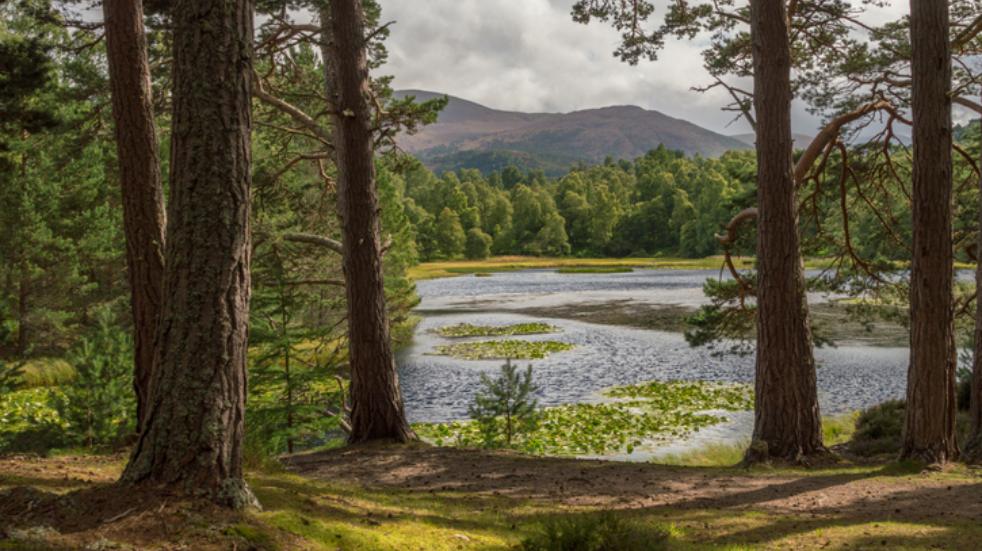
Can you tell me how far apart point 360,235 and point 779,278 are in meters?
4.97

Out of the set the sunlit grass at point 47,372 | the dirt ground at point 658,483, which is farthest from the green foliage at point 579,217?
the dirt ground at point 658,483

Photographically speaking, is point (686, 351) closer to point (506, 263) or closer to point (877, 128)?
point (877, 128)

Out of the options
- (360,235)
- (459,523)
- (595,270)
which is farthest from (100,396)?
(595,270)

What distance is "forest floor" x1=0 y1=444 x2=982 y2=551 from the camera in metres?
3.29

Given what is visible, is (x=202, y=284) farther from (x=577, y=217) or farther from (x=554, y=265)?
(x=577, y=217)

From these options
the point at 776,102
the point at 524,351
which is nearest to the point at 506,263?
the point at 524,351

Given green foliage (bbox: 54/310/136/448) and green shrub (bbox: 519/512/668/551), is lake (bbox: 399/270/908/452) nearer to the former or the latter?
green foliage (bbox: 54/310/136/448)

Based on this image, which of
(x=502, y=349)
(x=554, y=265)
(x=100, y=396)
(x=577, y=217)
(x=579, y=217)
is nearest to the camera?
(x=100, y=396)

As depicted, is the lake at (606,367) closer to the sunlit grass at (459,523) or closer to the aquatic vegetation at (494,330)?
the aquatic vegetation at (494,330)

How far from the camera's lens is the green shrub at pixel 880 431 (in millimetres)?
10500

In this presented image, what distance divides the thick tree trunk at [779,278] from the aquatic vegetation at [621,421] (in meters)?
4.25

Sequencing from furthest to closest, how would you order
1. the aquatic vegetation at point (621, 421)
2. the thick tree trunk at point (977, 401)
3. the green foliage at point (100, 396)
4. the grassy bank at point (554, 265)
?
the grassy bank at point (554, 265), the aquatic vegetation at point (621, 421), the thick tree trunk at point (977, 401), the green foliage at point (100, 396)

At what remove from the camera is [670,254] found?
90.4m

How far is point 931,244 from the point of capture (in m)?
7.57
